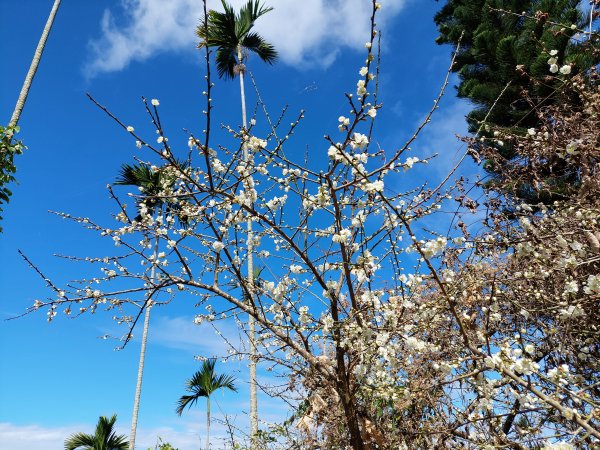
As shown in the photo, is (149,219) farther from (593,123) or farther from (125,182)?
(125,182)

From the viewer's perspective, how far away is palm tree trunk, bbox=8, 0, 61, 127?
6.13 meters

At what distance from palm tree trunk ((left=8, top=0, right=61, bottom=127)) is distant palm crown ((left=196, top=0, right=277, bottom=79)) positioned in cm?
384

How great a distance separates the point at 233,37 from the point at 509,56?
728cm

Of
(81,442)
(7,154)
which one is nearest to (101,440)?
(81,442)

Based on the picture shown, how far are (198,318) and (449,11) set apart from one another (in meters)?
9.29

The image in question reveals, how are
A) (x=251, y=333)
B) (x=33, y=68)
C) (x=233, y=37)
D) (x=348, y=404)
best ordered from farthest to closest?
(x=233, y=37)
(x=33, y=68)
(x=251, y=333)
(x=348, y=404)

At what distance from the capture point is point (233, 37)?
11.4m

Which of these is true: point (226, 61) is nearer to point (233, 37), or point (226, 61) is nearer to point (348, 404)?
point (233, 37)

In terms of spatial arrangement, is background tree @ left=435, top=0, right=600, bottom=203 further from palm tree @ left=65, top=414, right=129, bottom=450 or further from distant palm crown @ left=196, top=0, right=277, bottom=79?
palm tree @ left=65, top=414, right=129, bottom=450

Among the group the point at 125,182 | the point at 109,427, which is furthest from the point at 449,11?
the point at 109,427

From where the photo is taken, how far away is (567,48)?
6.44 metres

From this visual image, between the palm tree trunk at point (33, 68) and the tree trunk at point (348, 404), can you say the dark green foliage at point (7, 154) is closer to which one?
the palm tree trunk at point (33, 68)

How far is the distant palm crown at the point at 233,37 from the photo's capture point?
11039mm

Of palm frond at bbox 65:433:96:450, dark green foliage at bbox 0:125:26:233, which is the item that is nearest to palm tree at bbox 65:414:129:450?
palm frond at bbox 65:433:96:450
